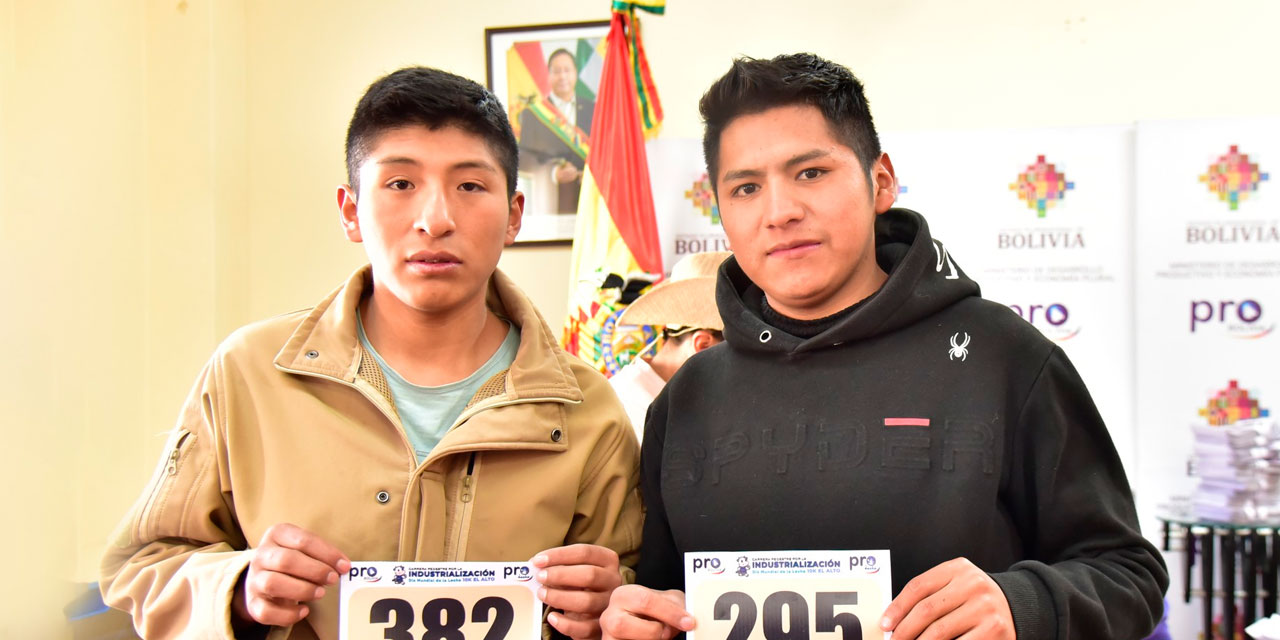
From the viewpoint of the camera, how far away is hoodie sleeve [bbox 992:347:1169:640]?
1439mm

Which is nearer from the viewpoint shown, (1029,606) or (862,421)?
(1029,606)

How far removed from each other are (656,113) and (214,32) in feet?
7.41

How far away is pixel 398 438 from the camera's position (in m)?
1.75

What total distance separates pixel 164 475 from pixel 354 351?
0.40 m

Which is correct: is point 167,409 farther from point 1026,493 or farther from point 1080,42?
point 1080,42

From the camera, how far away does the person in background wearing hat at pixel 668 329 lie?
3328 mm

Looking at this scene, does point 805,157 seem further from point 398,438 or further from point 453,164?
point 398,438

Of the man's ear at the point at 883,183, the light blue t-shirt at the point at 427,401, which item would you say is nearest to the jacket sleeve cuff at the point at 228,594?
the light blue t-shirt at the point at 427,401

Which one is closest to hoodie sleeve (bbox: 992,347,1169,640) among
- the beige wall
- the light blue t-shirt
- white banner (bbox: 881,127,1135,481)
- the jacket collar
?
the jacket collar

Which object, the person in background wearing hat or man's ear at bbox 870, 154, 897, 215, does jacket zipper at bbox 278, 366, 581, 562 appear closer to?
man's ear at bbox 870, 154, 897, 215

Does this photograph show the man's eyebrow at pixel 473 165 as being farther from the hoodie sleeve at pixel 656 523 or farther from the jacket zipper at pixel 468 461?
the hoodie sleeve at pixel 656 523

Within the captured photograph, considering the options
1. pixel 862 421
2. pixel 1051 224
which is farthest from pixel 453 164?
pixel 1051 224

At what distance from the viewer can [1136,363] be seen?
415cm

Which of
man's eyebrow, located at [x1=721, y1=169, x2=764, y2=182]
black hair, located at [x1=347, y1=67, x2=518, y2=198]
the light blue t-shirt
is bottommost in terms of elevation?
the light blue t-shirt
